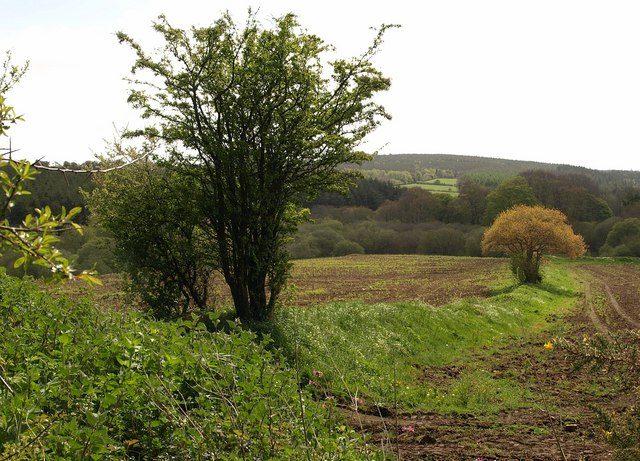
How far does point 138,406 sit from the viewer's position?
4906mm

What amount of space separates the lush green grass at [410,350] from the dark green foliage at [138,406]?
2340mm

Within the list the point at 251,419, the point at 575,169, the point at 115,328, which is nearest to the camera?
the point at 251,419

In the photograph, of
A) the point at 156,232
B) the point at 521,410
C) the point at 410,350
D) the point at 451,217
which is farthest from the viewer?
the point at 451,217

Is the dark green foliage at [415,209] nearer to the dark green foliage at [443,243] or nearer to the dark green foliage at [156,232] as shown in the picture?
the dark green foliage at [443,243]

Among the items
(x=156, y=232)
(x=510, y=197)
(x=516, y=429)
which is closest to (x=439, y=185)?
(x=510, y=197)

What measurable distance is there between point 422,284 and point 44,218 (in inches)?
1620

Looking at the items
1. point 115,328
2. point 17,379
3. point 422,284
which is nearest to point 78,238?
point 422,284

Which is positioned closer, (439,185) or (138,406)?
(138,406)

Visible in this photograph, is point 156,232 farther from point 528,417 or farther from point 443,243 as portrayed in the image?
point 443,243

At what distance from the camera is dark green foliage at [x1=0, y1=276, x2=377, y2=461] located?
3727 millimetres

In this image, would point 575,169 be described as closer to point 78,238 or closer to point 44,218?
point 78,238

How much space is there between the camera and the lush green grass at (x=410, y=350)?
39.3ft

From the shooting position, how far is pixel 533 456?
782 centimetres

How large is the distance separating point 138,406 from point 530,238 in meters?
37.6
